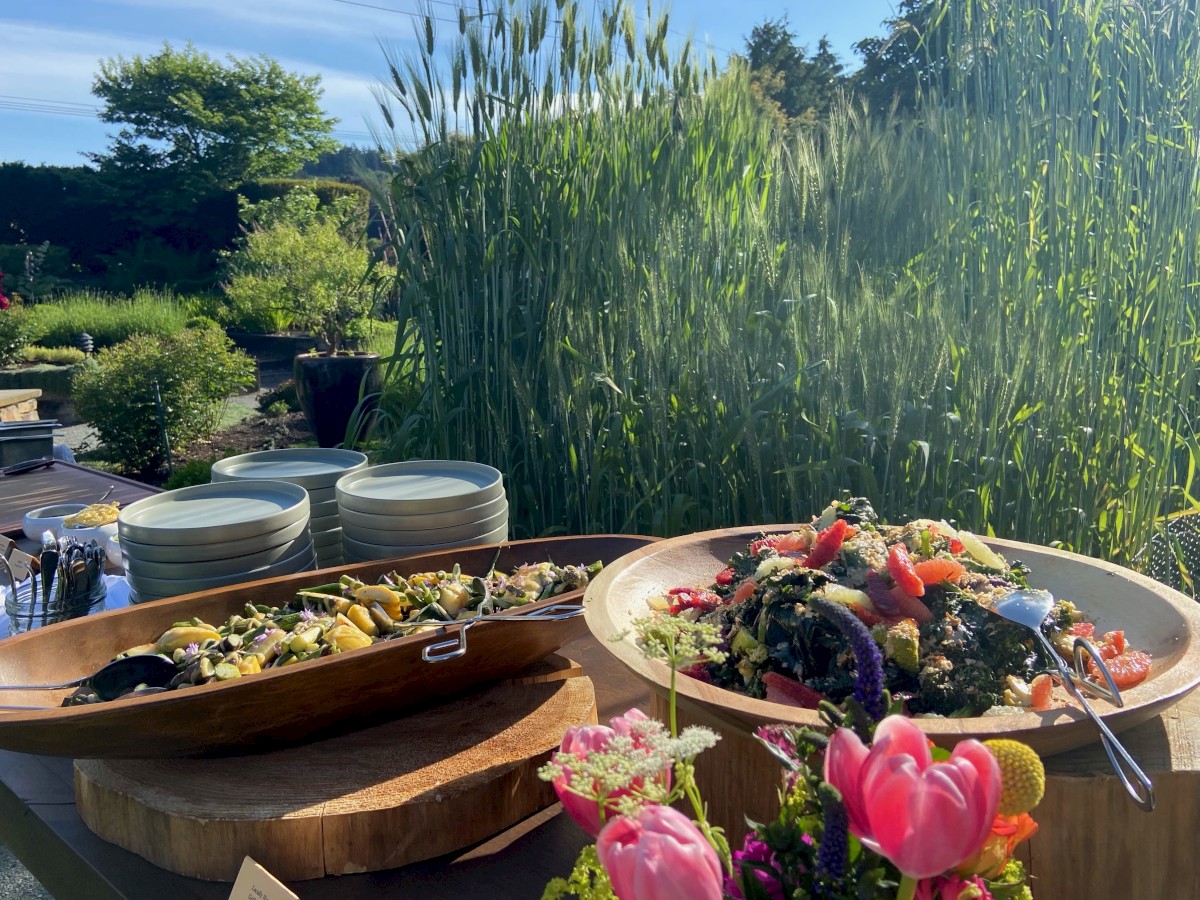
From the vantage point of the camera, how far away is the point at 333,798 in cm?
80

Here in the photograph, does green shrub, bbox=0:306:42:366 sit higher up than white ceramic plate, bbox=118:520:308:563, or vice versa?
green shrub, bbox=0:306:42:366

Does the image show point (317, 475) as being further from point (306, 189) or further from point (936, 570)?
point (306, 189)

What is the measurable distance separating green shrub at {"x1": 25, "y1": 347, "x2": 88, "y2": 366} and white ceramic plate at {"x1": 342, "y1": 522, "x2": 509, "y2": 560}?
8716 millimetres

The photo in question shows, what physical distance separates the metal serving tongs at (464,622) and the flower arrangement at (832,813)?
1.27ft

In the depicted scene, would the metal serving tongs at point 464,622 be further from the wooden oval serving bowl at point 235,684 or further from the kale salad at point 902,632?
the kale salad at point 902,632

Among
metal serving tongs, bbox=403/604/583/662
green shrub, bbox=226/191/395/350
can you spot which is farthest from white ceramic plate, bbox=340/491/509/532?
green shrub, bbox=226/191/395/350

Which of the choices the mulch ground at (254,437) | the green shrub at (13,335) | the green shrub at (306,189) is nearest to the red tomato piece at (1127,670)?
the mulch ground at (254,437)

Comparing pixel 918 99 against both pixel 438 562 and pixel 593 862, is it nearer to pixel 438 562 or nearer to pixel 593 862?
pixel 438 562

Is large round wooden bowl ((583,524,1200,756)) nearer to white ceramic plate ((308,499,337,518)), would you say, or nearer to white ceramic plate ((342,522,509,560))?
white ceramic plate ((342,522,509,560))

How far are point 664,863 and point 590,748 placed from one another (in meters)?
0.10

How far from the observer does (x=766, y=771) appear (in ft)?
2.37

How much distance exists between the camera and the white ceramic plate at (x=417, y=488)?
1256mm

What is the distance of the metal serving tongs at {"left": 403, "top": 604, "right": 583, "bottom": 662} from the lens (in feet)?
2.78

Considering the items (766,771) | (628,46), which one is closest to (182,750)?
(766,771)
